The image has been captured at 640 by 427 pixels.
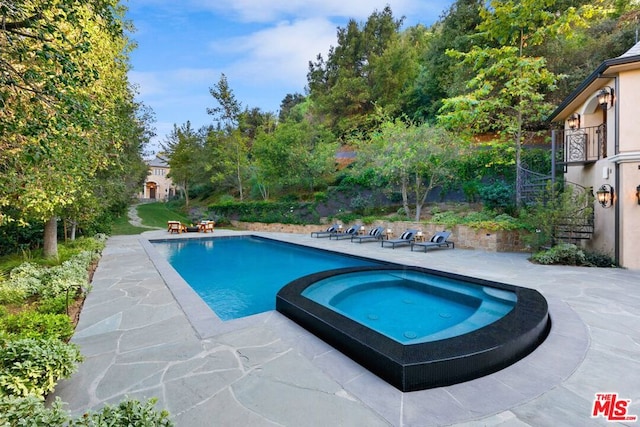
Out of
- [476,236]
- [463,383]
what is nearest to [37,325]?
[463,383]

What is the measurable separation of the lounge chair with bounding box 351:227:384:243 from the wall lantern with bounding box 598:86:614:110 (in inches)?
320

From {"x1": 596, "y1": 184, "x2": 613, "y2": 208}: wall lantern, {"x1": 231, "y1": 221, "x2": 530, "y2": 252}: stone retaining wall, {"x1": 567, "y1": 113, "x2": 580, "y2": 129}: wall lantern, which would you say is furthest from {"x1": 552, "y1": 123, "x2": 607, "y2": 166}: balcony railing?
{"x1": 231, "y1": 221, "x2": 530, "y2": 252}: stone retaining wall

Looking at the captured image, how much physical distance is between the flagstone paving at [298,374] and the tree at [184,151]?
2362cm

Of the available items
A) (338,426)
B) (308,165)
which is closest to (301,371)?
(338,426)

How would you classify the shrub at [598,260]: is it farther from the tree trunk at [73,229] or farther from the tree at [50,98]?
the tree trunk at [73,229]

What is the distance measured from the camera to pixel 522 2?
11883 millimetres

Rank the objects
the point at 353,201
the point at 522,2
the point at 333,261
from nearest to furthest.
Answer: the point at 333,261 → the point at 522,2 → the point at 353,201

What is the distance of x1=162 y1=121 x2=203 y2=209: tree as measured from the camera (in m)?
26.7

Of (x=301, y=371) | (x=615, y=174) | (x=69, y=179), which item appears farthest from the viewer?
(x=615, y=174)

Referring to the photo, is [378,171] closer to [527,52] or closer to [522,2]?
[522,2]

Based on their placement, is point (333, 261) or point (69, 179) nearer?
point (69, 179)

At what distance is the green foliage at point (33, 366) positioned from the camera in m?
2.27

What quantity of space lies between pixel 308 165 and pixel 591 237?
45.8 ft

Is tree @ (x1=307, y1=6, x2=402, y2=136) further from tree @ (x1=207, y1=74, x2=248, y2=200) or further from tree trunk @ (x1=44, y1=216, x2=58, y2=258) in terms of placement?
tree trunk @ (x1=44, y1=216, x2=58, y2=258)
